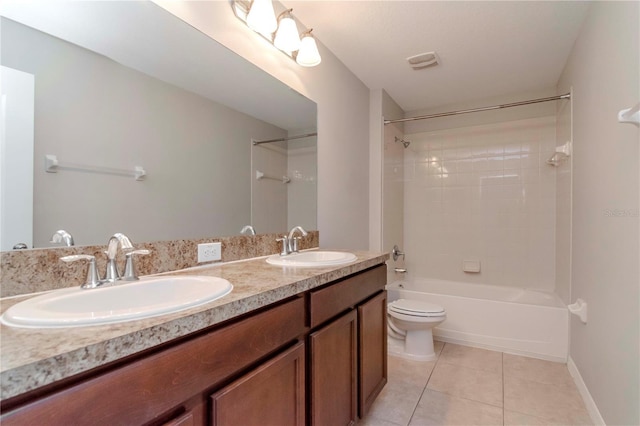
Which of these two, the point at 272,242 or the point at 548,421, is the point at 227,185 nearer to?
the point at 272,242

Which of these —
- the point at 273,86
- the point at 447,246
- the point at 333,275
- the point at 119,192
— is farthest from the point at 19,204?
the point at 447,246

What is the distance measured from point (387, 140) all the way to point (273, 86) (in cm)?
157

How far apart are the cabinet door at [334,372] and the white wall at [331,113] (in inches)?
35.6

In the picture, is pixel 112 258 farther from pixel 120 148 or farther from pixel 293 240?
pixel 293 240

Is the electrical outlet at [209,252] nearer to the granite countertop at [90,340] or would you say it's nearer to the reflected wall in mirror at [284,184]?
the reflected wall in mirror at [284,184]

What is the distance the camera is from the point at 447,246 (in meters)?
3.45

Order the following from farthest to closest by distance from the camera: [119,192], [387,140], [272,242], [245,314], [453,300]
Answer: [387,140] < [453,300] < [272,242] < [119,192] < [245,314]

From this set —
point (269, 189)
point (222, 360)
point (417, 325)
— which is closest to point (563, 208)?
point (417, 325)

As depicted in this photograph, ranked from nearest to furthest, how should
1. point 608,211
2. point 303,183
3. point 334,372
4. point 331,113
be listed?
1. point 334,372
2. point 608,211
3. point 303,183
4. point 331,113

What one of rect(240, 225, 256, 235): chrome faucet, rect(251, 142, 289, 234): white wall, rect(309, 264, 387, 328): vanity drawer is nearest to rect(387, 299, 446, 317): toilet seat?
rect(309, 264, 387, 328): vanity drawer

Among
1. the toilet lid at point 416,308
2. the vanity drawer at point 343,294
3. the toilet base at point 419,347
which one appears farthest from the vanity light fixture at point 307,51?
the toilet base at point 419,347

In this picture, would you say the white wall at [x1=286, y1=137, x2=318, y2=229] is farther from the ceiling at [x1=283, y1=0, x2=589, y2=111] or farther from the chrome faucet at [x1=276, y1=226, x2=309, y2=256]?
the ceiling at [x1=283, y1=0, x2=589, y2=111]

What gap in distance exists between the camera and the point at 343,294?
1344mm

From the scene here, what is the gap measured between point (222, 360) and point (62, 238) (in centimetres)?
64
